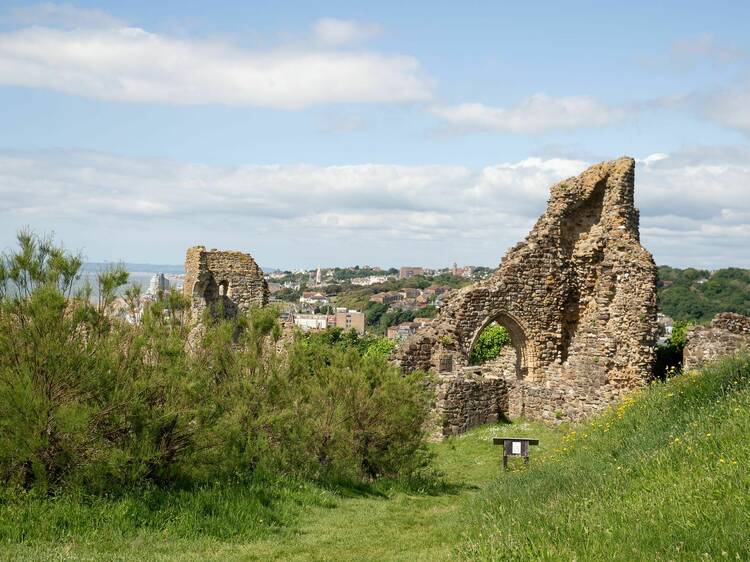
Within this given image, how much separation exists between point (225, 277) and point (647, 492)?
19.7 meters

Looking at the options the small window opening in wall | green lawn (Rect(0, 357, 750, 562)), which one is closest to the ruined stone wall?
the small window opening in wall

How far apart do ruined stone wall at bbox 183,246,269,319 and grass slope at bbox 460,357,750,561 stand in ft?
51.1

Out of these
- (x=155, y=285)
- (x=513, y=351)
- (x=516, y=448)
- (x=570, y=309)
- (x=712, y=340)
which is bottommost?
(x=516, y=448)

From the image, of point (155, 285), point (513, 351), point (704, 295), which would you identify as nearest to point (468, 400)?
point (513, 351)

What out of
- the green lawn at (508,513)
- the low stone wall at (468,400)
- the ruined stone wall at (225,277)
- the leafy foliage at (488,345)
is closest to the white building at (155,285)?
the green lawn at (508,513)

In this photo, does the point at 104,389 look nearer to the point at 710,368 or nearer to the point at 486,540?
the point at 486,540

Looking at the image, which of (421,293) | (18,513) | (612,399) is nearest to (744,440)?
(18,513)

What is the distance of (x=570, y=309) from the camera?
2219cm

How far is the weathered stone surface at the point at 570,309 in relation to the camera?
1900 cm

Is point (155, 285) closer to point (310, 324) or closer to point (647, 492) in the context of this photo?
point (647, 492)

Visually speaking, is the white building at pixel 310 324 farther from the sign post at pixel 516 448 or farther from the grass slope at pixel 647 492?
the grass slope at pixel 647 492

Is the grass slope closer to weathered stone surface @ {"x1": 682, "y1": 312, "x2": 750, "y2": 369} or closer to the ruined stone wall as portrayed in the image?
weathered stone surface @ {"x1": 682, "y1": 312, "x2": 750, "y2": 369}

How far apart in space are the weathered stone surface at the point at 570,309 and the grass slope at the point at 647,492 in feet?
23.2

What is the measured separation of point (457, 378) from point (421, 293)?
116m
